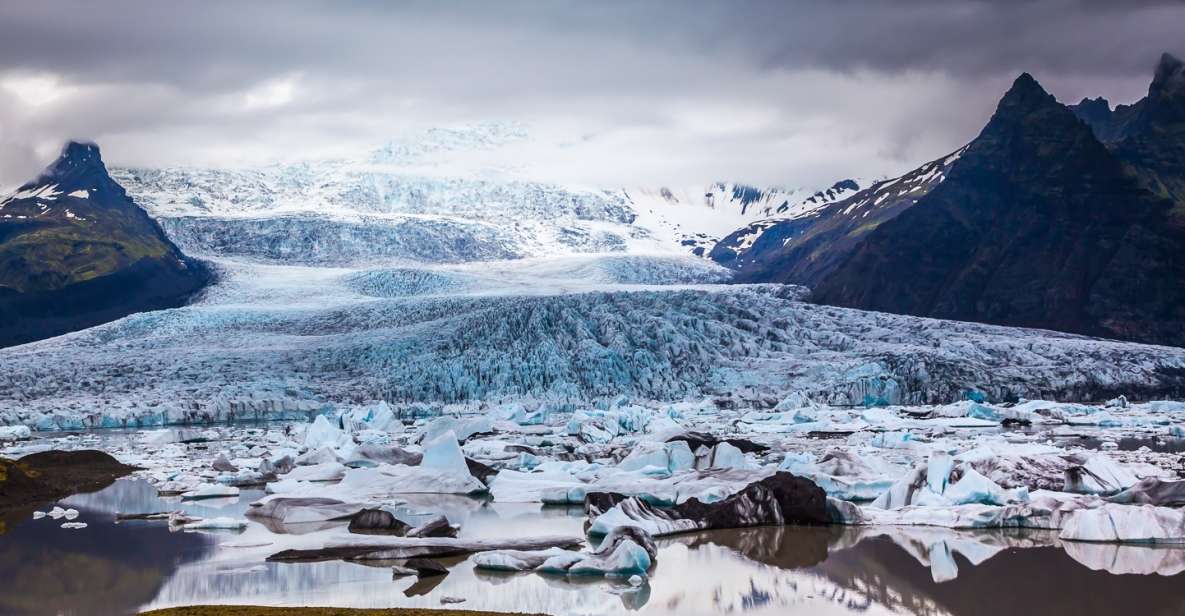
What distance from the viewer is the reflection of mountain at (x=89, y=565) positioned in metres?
13.3

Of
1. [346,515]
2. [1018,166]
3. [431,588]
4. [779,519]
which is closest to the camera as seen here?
[431,588]

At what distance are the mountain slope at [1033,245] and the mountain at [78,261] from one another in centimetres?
5442

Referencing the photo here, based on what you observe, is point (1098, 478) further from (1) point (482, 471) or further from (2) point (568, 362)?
(2) point (568, 362)

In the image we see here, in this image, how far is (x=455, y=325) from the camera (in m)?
54.1

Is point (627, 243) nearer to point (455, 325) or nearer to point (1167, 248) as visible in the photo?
point (1167, 248)

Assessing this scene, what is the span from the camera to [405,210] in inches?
5064

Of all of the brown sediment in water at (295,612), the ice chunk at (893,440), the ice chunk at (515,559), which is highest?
the brown sediment in water at (295,612)

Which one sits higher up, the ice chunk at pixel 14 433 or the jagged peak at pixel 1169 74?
the jagged peak at pixel 1169 74

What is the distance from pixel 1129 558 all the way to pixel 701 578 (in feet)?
18.9

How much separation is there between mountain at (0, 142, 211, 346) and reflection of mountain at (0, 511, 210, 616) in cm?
6567

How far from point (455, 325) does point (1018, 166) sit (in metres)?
52.8

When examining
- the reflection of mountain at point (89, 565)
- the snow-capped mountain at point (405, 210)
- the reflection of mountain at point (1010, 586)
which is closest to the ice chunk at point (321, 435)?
the reflection of mountain at point (89, 565)

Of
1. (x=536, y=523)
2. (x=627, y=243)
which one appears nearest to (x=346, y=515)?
(x=536, y=523)

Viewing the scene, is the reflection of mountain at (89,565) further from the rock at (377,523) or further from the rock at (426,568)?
the rock at (426,568)
